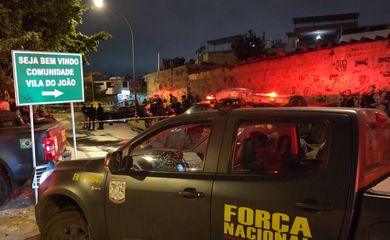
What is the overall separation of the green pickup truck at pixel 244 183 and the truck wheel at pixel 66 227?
1 centimetres

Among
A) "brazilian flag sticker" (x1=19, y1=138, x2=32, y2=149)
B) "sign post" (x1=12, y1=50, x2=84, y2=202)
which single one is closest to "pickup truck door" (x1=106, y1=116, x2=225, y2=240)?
"sign post" (x1=12, y1=50, x2=84, y2=202)

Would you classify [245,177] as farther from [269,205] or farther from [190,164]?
[190,164]

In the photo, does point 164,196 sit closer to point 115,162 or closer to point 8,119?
point 115,162

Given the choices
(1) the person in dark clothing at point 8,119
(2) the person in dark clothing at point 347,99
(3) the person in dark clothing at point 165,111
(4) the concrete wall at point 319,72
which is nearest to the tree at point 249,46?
(4) the concrete wall at point 319,72

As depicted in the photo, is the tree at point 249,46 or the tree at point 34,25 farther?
the tree at point 249,46

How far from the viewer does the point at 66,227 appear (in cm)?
423

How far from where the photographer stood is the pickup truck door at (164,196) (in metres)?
3.23

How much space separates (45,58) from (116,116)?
919 inches

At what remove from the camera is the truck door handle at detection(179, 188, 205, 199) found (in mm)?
3213

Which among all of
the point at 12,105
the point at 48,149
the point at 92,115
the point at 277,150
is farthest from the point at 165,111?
the point at 277,150

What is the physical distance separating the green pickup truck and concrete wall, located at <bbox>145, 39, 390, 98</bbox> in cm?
1089

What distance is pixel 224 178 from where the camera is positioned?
317cm

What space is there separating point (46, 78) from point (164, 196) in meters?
4.04

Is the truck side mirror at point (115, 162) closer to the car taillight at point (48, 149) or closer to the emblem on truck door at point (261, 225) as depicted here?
the emblem on truck door at point (261, 225)
